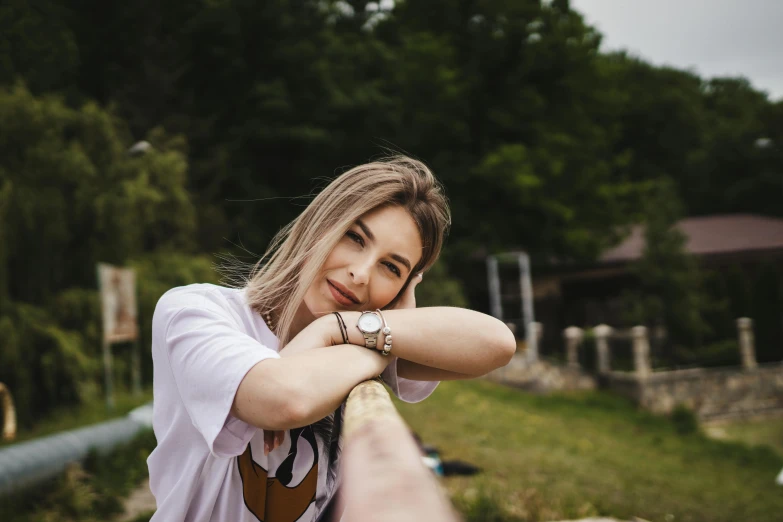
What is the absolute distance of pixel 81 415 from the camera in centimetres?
762

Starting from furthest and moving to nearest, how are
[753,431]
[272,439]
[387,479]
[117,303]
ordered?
1. [753,431]
2. [117,303]
3. [272,439]
4. [387,479]

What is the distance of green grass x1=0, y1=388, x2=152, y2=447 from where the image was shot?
6.75 metres

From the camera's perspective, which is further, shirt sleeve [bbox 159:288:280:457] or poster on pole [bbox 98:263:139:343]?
poster on pole [bbox 98:263:139:343]

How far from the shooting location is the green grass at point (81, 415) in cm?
675

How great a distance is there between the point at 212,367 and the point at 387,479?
0.63m

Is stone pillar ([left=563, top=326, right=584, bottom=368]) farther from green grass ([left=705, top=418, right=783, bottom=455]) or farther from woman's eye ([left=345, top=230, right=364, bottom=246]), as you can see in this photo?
woman's eye ([left=345, top=230, right=364, bottom=246])

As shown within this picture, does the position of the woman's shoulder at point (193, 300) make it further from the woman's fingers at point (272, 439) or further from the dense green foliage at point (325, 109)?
the dense green foliage at point (325, 109)

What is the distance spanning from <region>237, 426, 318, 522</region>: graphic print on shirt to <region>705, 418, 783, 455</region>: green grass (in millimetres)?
15503

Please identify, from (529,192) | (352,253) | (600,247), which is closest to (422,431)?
(352,253)

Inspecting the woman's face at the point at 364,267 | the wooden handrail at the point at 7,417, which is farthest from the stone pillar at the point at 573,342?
the woman's face at the point at 364,267

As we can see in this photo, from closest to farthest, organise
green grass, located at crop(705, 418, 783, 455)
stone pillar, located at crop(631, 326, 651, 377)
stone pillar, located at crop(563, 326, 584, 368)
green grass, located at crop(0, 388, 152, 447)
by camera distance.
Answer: green grass, located at crop(0, 388, 152, 447)
green grass, located at crop(705, 418, 783, 455)
stone pillar, located at crop(631, 326, 651, 377)
stone pillar, located at crop(563, 326, 584, 368)

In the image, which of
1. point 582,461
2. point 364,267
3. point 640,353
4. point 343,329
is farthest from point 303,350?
point 640,353

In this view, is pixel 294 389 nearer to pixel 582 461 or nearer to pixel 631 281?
pixel 582 461

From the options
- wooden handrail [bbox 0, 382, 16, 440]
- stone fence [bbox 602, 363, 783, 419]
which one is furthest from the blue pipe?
stone fence [bbox 602, 363, 783, 419]
